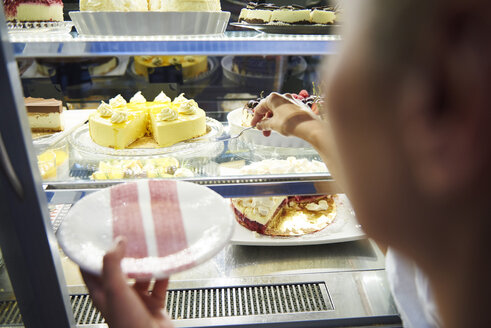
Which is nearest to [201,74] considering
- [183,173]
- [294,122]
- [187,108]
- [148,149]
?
[187,108]

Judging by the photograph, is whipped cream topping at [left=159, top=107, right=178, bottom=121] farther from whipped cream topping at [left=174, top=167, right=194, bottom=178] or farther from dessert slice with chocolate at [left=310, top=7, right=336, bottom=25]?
dessert slice with chocolate at [left=310, top=7, right=336, bottom=25]

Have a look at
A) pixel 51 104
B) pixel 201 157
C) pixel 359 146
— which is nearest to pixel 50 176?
pixel 51 104

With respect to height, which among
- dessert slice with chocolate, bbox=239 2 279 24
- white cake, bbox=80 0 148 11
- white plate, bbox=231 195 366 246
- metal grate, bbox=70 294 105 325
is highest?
white cake, bbox=80 0 148 11

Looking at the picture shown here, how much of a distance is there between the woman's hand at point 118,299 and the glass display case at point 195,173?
228mm

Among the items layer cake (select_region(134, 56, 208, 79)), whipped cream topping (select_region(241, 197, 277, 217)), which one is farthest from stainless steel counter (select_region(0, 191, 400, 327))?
layer cake (select_region(134, 56, 208, 79))

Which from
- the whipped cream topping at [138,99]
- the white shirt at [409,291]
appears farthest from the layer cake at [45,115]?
the white shirt at [409,291]

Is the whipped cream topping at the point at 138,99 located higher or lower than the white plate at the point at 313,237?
higher

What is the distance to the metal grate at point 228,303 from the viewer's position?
1218 mm

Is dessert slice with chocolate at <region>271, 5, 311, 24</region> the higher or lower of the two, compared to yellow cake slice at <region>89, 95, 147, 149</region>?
higher

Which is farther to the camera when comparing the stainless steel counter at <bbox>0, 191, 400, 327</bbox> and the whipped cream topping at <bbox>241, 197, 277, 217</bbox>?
A: the whipped cream topping at <bbox>241, 197, 277, 217</bbox>

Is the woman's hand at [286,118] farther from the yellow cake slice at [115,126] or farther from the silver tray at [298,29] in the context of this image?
the yellow cake slice at [115,126]

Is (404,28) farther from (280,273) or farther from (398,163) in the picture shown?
(280,273)

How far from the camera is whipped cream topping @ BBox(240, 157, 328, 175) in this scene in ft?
4.11

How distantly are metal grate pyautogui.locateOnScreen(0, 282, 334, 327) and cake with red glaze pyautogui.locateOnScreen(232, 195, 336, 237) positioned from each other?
0.23 m
